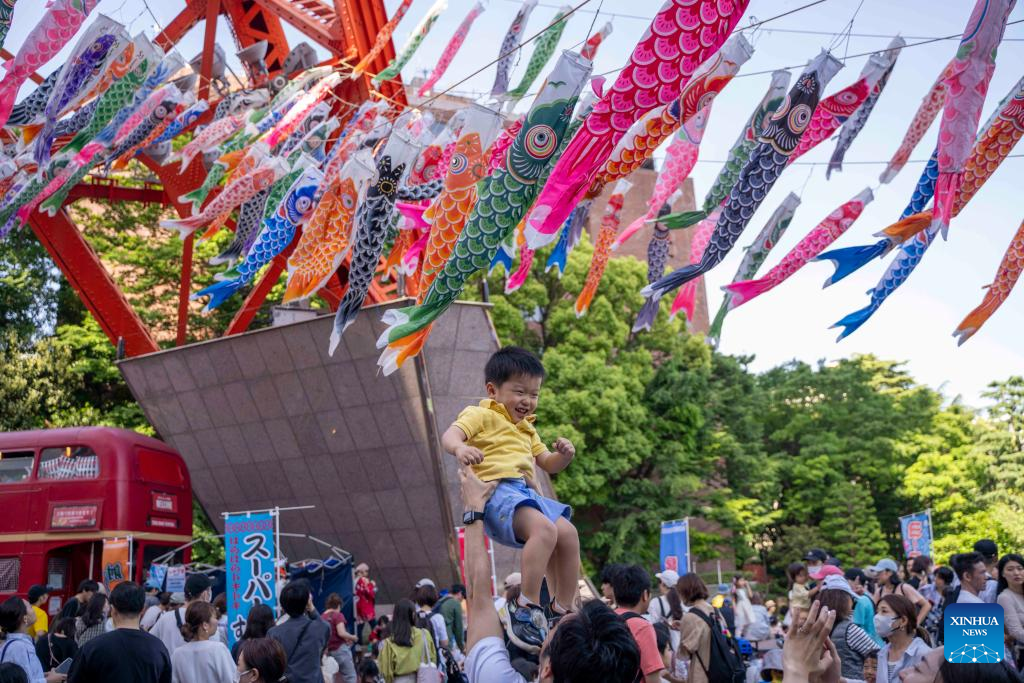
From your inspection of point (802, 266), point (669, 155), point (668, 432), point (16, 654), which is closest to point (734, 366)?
point (668, 432)

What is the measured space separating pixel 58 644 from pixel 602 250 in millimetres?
6671

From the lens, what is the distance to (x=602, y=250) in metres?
11.2

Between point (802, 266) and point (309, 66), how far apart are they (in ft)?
41.8

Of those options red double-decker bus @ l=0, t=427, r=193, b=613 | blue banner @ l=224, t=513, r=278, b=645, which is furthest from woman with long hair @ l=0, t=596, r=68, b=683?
red double-decker bus @ l=0, t=427, r=193, b=613

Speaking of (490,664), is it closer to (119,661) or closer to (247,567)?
(119,661)

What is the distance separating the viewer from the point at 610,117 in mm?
7180

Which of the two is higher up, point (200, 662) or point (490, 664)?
point (490, 664)

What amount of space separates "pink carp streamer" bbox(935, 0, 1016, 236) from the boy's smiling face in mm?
3938

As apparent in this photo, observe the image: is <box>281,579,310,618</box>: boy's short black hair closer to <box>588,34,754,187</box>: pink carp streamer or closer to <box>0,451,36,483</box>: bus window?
<box>588,34,754,187</box>: pink carp streamer

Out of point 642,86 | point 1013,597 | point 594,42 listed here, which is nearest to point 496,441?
point 642,86

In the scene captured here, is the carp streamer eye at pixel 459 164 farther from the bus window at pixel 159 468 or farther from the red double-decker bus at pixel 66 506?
the bus window at pixel 159 468

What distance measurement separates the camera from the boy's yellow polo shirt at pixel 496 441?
414 centimetres

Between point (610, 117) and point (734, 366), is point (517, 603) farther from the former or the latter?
point (734, 366)

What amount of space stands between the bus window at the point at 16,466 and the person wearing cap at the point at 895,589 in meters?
12.9
